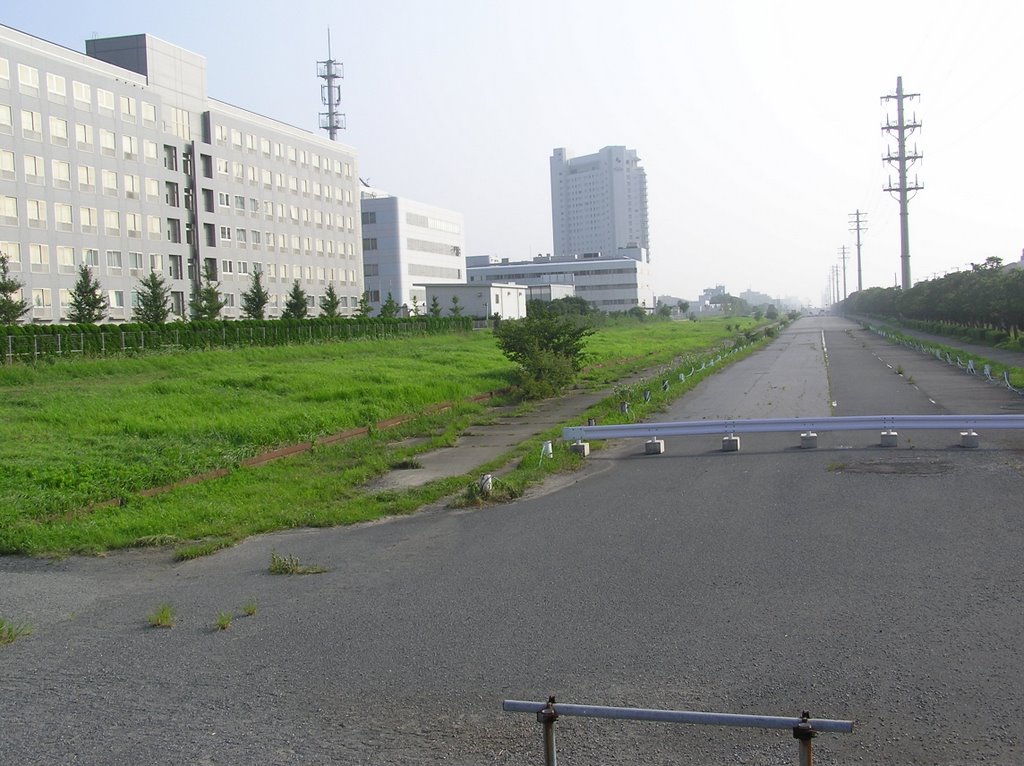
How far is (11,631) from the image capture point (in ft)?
25.4

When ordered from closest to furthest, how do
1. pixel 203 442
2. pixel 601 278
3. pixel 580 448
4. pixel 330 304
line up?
1. pixel 580 448
2. pixel 203 442
3. pixel 330 304
4. pixel 601 278

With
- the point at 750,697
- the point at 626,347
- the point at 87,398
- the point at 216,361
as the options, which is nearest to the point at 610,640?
the point at 750,697

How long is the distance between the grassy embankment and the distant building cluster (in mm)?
19282

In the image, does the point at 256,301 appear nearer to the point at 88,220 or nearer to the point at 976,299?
the point at 88,220

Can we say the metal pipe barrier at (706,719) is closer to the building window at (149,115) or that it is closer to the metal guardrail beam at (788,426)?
the metal guardrail beam at (788,426)

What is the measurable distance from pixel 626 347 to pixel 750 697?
53.0m

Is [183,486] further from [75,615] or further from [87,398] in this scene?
[87,398]

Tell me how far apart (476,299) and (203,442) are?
68.6 meters

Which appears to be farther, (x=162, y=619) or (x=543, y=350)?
(x=543, y=350)

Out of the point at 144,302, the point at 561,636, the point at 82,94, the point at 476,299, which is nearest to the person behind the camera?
the point at 561,636

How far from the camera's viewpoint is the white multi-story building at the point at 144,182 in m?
51.2

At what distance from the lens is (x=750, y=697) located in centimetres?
591

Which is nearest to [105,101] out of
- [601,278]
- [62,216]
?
[62,216]

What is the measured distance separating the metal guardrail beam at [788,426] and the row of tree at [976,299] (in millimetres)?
32194
